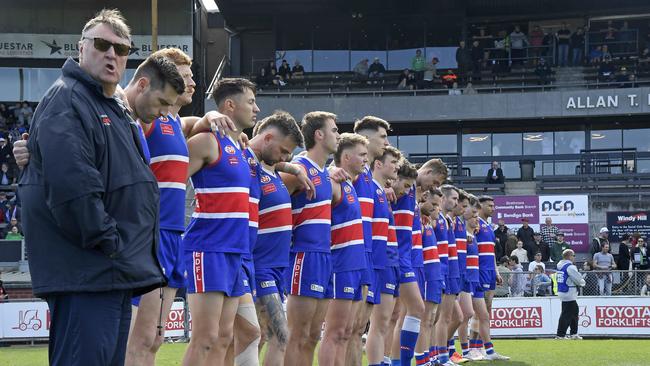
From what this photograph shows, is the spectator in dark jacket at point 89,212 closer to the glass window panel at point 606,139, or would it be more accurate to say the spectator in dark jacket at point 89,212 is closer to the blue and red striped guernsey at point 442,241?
the blue and red striped guernsey at point 442,241

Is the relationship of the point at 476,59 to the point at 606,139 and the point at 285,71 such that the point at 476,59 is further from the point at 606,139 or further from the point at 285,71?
the point at 285,71

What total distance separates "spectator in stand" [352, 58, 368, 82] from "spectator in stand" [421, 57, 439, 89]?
2848mm

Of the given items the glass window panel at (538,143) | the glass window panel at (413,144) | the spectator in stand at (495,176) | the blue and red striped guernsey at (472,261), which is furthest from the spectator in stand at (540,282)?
the glass window panel at (413,144)

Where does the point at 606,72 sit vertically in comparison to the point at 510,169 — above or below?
above

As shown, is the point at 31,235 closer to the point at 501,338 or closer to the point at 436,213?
the point at 436,213

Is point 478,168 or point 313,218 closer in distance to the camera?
point 313,218

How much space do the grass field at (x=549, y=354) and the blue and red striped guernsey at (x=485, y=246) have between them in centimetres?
168

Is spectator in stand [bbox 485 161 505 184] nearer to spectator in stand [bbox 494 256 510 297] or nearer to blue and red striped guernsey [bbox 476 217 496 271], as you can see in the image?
spectator in stand [bbox 494 256 510 297]

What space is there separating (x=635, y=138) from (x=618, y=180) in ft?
21.5

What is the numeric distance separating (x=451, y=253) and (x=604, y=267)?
13563 millimetres

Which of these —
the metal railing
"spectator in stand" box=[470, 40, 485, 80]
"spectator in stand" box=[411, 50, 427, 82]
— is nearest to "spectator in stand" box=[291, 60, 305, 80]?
"spectator in stand" box=[411, 50, 427, 82]

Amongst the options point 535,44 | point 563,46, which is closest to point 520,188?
point 563,46

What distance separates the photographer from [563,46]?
145 feet

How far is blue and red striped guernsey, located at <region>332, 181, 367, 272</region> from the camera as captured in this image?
31.6 feet
